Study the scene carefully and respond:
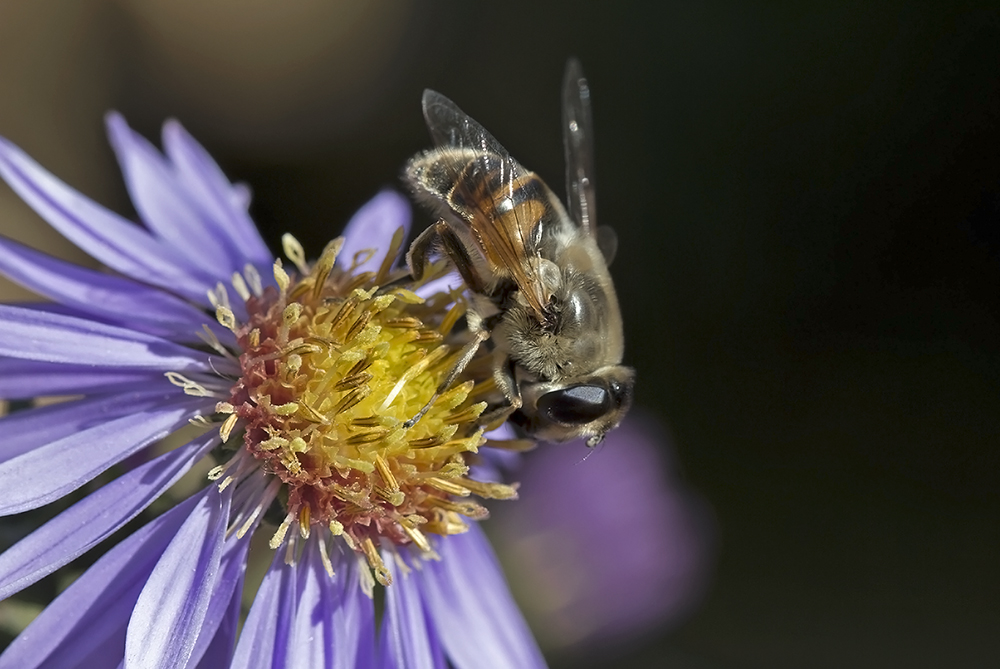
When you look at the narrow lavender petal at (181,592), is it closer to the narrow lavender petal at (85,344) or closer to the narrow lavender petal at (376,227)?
the narrow lavender petal at (85,344)

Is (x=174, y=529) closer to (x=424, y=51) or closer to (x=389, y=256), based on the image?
(x=389, y=256)

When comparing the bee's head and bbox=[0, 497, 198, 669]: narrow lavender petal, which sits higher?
bbox=[0, 497, 198, 669]: narrow lavender petal

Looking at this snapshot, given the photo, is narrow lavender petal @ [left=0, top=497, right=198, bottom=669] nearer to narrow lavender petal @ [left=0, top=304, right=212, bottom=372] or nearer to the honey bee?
narrow lavender petal @ [left=0, top=304, right=212, bottom=372]

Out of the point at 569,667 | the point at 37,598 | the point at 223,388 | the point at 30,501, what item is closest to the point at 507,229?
the point at 223,388

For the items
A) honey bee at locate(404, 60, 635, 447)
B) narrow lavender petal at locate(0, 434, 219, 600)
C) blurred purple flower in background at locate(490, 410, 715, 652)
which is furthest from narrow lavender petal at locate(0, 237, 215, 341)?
blurred purple flower in background at locate(490, 410, 715, 652)

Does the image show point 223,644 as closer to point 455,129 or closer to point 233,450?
point 233,450

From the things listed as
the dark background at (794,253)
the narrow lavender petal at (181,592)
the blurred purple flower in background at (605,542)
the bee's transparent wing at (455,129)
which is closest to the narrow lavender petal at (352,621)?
the narrow lavender petal at (181,592)
